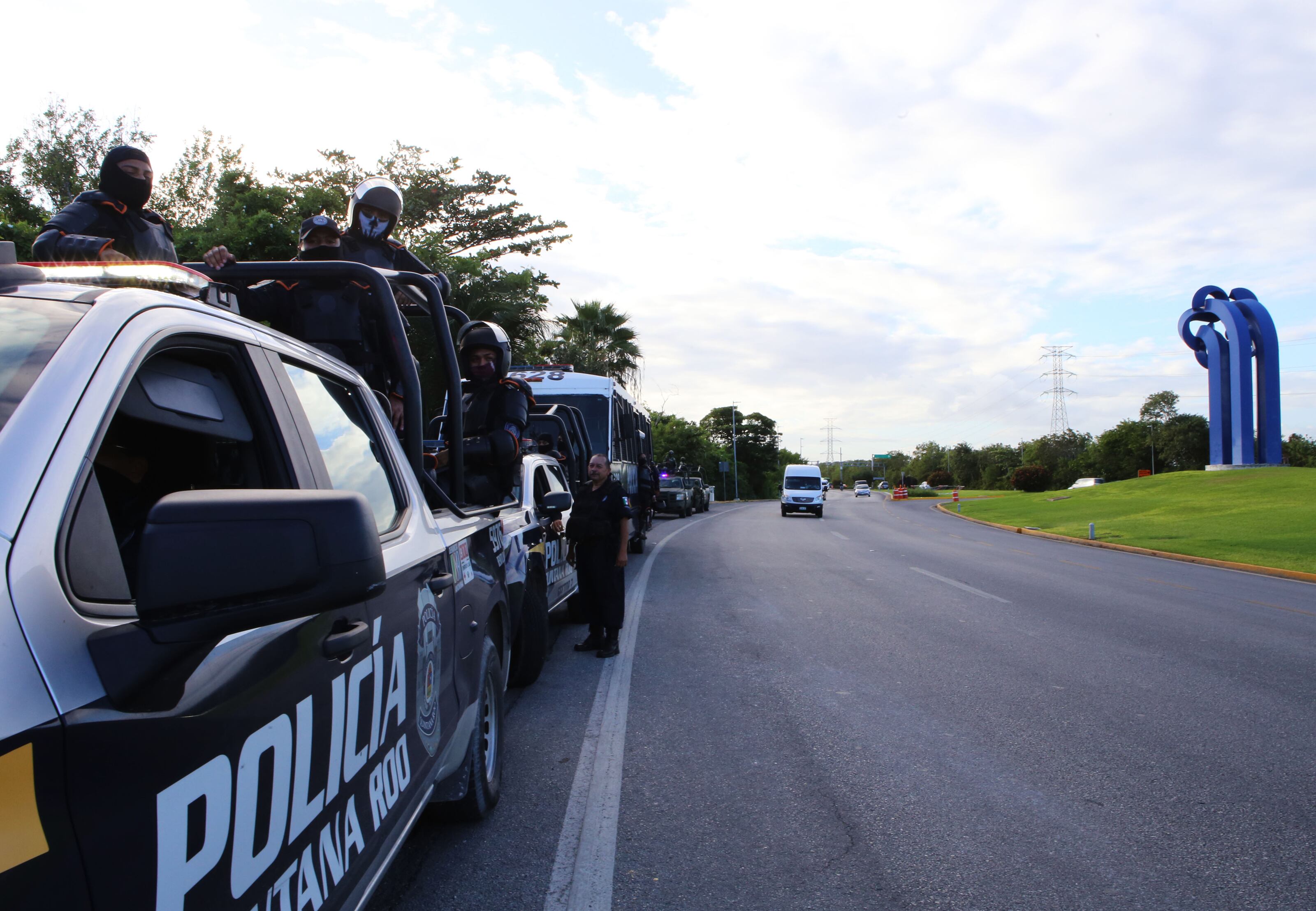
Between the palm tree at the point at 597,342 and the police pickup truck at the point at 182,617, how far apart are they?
2993 centimetres

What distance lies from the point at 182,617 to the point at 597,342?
3178 centimetres

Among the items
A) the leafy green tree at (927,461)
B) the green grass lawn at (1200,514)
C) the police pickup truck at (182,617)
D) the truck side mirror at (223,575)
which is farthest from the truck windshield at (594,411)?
the leafy green tree at (927,461)

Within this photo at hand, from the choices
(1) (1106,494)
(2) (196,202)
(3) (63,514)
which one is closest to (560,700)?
(3) (63,514)

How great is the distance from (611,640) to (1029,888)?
4.47 metres

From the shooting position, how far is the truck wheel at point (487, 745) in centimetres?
362

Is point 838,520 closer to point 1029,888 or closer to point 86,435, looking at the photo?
point 1029,888

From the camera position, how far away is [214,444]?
2076mm

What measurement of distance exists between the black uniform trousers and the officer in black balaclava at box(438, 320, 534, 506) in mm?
1498

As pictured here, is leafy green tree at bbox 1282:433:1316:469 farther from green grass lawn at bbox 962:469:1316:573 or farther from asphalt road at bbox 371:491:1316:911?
asphalt road at bbox 371:491:1316:911

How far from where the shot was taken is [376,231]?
16.1 feet

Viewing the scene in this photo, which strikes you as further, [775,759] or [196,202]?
[196,202]

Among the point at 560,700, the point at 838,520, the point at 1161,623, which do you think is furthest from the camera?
the point at 838,520

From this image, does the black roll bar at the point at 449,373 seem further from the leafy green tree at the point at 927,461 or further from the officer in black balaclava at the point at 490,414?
the leafy green tree at the point at 927,461

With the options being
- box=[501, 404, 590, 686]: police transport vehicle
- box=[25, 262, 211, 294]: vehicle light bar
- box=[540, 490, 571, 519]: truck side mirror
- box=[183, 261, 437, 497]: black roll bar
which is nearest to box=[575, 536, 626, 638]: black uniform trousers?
box=[501, 404, 590, 686]: police transport vehicle
